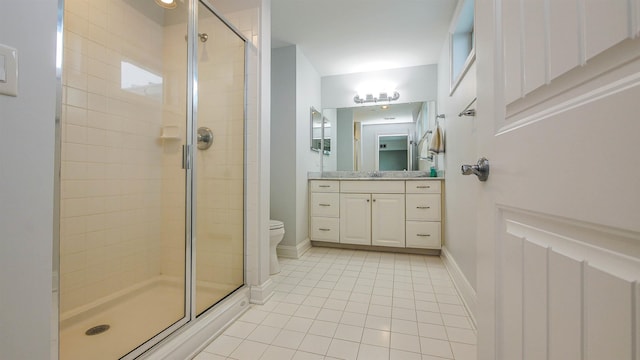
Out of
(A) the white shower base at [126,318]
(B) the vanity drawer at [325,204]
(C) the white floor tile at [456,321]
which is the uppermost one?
(B) the vanity drawer at [325,204]

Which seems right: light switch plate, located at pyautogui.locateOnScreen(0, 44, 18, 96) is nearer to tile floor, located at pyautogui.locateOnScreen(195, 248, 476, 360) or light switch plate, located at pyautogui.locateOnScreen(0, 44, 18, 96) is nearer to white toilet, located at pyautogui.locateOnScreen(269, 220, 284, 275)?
tile floor, located at pyautogui.locateOnScreen(195, 248, 476, 360)

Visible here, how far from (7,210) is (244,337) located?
1111mm

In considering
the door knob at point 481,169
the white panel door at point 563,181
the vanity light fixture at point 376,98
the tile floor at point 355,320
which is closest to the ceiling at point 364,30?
the vanity light fixture at point 376,98

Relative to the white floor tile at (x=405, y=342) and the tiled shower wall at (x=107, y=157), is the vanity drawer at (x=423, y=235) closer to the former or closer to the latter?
the white floor tile at (x=405, y=342)

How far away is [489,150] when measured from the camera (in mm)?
661

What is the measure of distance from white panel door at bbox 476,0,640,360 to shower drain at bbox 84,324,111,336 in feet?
5.79

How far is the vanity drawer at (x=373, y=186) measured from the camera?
2.79m

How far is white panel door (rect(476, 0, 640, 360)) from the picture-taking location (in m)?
0.30

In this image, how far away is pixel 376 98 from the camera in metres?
3.27

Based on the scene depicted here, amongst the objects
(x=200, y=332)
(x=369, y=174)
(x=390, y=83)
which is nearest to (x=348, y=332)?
(x=200, y=332)

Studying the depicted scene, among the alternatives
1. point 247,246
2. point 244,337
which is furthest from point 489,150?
point 247,246

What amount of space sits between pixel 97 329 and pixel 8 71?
4.63ft

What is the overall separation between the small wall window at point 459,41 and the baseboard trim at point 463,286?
1417mm

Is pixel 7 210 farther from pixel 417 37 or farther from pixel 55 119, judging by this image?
pixel 417 37
